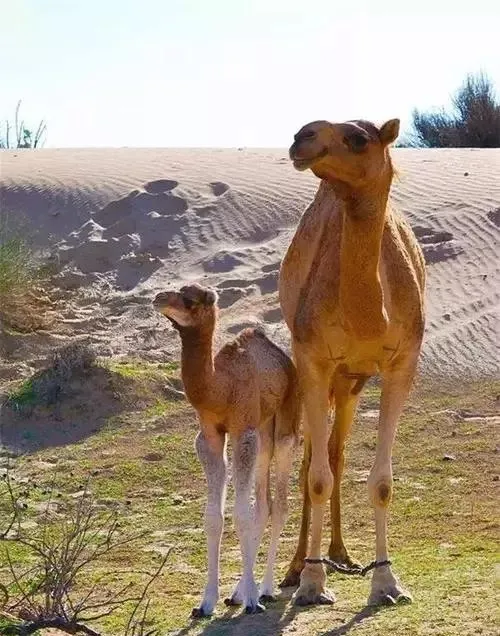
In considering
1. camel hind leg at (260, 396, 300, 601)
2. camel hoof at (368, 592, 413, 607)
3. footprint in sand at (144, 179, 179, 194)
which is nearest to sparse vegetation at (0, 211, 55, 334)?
footprint in sand at (144, 179, 179, 194)

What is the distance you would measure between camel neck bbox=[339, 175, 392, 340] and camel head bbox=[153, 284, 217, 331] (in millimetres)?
628

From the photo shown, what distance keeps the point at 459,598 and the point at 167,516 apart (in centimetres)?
332

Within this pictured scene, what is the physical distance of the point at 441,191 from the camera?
61.9 feet

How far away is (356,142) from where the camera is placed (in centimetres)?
641

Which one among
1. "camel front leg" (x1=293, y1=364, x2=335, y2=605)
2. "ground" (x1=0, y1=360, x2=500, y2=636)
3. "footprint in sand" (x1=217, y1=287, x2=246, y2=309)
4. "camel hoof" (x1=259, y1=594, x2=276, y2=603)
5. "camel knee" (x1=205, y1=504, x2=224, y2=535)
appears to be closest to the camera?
"ground" (x1=0, y1=360, x2=500, y2=636)

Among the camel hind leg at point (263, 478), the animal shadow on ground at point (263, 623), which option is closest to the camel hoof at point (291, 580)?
the camel hind leg at point (263, 478)

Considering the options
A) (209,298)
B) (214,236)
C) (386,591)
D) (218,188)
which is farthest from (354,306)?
(218,188)

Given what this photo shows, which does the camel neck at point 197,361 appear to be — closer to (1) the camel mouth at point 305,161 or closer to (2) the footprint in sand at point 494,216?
(1) the camel mouth at point 305,161

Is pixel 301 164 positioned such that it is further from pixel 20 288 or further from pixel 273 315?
pixel 20 288

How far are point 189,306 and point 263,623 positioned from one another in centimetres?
149

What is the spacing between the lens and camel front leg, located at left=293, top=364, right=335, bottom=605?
722cm

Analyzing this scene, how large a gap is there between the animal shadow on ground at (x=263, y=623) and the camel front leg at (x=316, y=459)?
110mm

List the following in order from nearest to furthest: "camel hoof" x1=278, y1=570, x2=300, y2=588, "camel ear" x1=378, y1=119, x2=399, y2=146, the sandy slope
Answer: "camel ear" x1=378, y1=119, x2=399, y2=146
"camel hoof" x1=278, y1=570, x2=300, y2=588
the sandy slope

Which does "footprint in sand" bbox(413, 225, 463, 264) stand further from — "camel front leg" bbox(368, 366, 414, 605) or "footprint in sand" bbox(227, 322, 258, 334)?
"camel front leg" bbox(368, 366, 414, 605)
